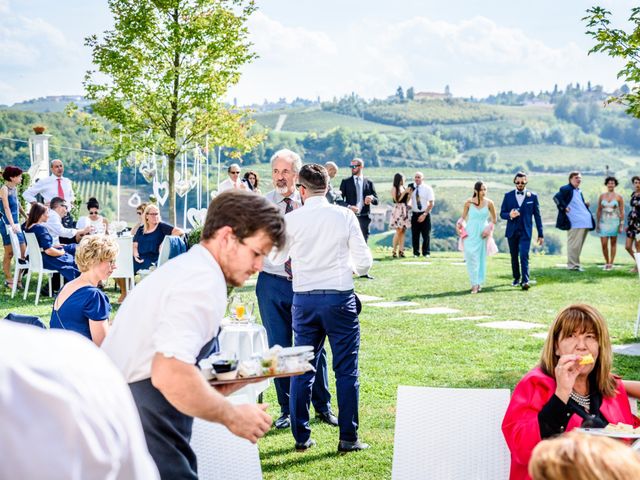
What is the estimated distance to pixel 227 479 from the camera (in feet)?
13.1

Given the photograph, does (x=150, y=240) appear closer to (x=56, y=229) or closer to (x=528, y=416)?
(x=56, y=229)

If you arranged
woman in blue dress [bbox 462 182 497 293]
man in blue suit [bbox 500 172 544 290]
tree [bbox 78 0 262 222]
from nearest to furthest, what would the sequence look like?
woman in blue dress [bbox 462 182 497 293] → man in blue suit [bbox 500 172 544 290] → tree [bbox 78 0 262 222]

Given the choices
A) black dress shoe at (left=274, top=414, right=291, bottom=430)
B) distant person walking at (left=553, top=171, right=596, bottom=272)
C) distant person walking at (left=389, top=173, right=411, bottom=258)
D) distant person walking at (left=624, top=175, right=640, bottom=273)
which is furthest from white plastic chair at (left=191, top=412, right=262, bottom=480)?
distant person walking at (left=389, top=173, right=411, bottom=258)

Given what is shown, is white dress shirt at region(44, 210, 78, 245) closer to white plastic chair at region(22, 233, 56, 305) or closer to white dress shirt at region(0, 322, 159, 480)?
white plastic chair at region(22, 233, 56, 305)

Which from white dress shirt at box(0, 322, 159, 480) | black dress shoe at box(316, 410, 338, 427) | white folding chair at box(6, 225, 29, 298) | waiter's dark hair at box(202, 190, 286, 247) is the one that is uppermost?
waiter's dark hair at box(202, 190, 286, 247)

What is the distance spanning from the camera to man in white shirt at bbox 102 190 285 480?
250 cm

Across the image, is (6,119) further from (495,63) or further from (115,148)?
(495,63)

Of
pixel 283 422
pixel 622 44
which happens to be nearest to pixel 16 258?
pixel 283 422

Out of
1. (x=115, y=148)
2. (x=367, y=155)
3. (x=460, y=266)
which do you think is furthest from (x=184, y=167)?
(x=367, y=155)

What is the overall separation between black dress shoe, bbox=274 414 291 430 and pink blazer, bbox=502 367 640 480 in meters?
3.01

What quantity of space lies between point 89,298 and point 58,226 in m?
8.40

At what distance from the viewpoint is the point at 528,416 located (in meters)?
3.76

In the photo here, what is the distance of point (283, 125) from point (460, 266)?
71.2 m

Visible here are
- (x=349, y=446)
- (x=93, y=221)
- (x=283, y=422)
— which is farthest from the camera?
(x=93, y=221)
